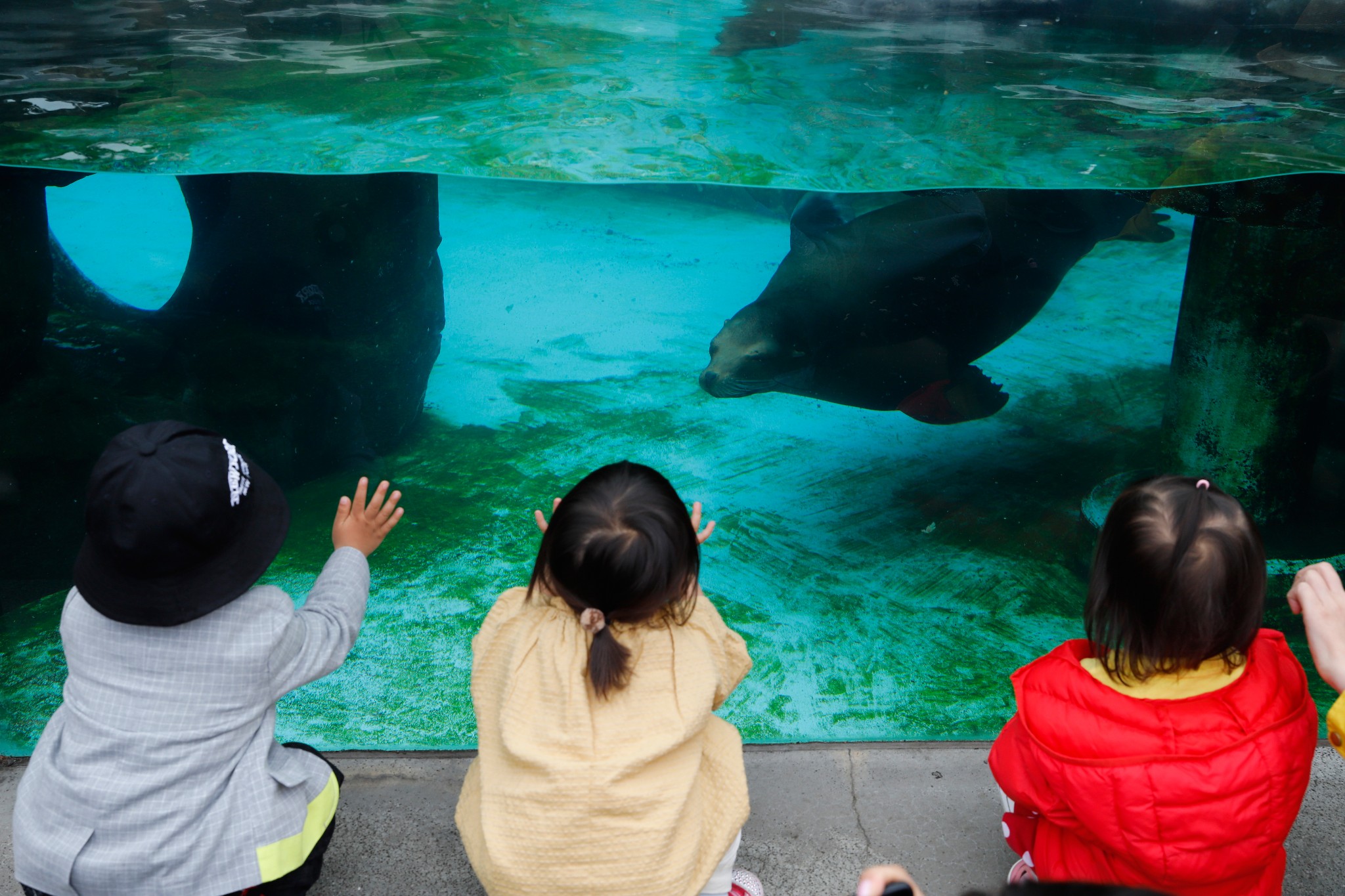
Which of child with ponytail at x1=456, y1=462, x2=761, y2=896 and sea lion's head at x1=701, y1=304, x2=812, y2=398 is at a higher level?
child with ponytail at x1=456, y1=462, x2=761, y2=896

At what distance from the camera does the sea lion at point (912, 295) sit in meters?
4.14

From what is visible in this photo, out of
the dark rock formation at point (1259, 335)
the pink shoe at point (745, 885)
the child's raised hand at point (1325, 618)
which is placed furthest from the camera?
the dark rock formation at point (1259, 335)

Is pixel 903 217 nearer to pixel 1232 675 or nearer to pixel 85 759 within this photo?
pixel 1232 675

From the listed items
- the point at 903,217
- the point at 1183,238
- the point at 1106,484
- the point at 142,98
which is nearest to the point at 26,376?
the point at 142,98

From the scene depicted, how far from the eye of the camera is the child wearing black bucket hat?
59.7 inches

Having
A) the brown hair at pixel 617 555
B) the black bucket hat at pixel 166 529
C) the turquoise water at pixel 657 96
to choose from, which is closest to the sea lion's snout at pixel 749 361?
the turquoise water at pixel 657 96

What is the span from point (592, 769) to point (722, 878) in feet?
1.65

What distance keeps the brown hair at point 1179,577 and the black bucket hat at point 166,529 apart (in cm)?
154

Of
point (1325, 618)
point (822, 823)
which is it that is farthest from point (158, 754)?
point (1325, 618)

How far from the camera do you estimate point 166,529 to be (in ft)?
4.90

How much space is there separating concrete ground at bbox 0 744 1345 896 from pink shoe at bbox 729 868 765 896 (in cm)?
10

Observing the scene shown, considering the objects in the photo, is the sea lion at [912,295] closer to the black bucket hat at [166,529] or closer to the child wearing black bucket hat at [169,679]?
the child wearing black bucket hat at [169,679]

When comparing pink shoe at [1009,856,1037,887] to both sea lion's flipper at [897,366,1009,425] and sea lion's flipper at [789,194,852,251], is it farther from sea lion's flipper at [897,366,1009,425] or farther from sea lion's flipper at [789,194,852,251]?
sea lion's flipper at [789,194,852,251]

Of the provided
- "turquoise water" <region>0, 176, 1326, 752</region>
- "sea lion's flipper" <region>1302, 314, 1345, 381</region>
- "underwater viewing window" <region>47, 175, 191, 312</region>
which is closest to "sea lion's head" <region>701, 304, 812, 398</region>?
"turquoise water" <region>0, 176, 1326, 752</region>
